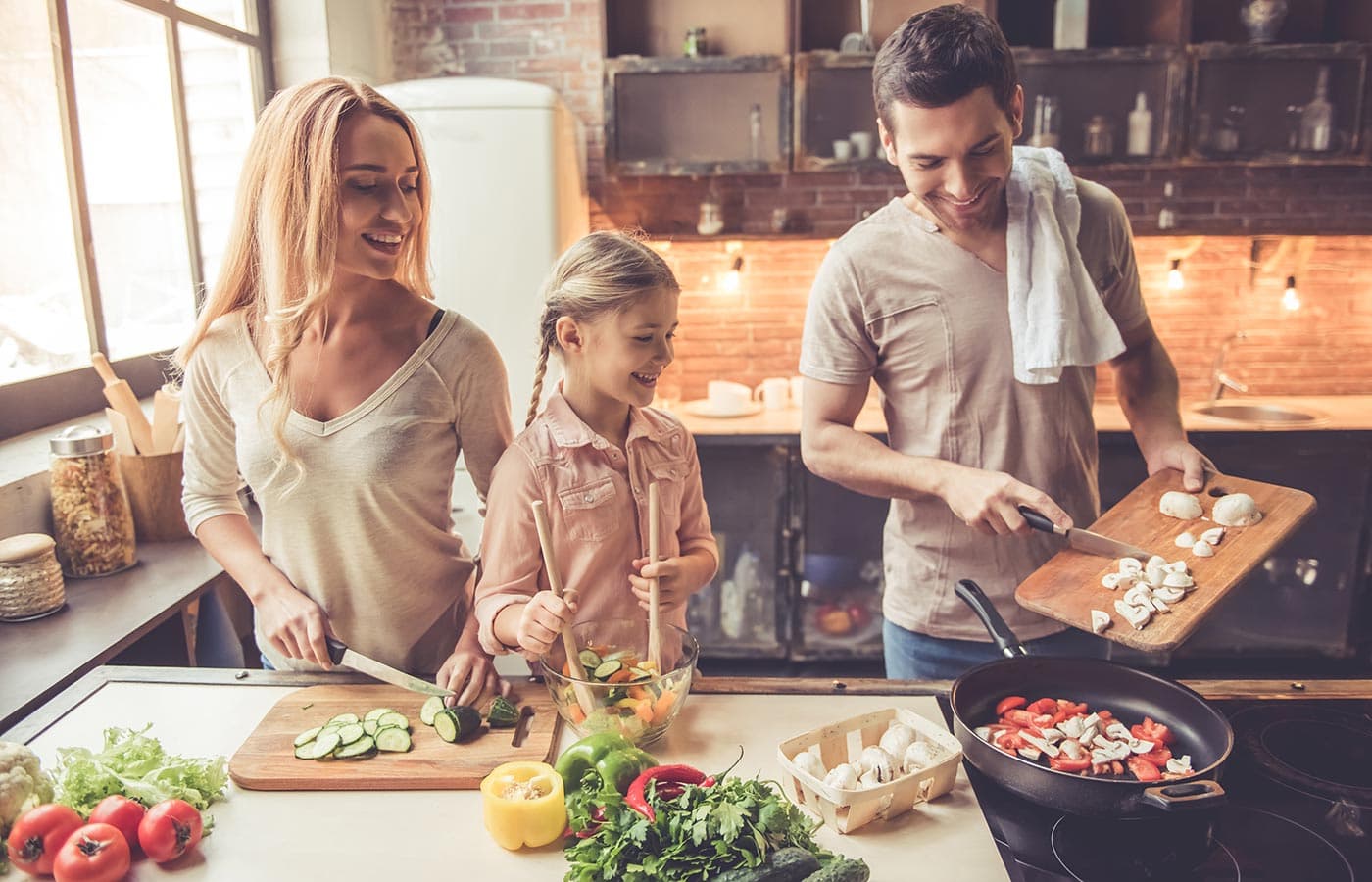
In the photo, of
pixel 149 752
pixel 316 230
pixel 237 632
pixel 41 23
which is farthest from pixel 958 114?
pixel 41 23

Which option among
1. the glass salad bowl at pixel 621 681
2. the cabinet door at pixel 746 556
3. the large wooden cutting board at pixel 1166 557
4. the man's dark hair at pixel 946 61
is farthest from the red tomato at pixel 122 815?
the cabinet door at pixel 746 556

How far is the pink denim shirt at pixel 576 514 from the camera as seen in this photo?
4.77 ft

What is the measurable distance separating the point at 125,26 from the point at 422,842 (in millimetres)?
2778

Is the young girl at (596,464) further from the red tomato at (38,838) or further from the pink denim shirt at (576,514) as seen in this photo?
the red tomato at (38,838)

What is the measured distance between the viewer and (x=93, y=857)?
3.33ft

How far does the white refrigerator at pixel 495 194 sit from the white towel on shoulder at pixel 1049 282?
1.84 metres

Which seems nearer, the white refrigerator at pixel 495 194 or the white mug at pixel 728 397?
the white refrigerator at pixel 495 194

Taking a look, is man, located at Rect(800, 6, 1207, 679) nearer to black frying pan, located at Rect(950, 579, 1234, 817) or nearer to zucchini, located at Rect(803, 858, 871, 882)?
black frying pan, located at Rect(950, 579, 1234, 817)

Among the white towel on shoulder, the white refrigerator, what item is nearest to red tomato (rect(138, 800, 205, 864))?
the white towel on shoulder

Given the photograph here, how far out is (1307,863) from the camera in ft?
3.47

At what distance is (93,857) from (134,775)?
0.46 feet

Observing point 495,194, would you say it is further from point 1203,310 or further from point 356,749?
point 1203,310

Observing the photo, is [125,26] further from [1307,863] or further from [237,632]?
[1307,863]

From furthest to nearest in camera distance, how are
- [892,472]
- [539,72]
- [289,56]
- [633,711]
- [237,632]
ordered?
[539,72]
[289,56]
[237,632]
[892,472]
[633,711]
